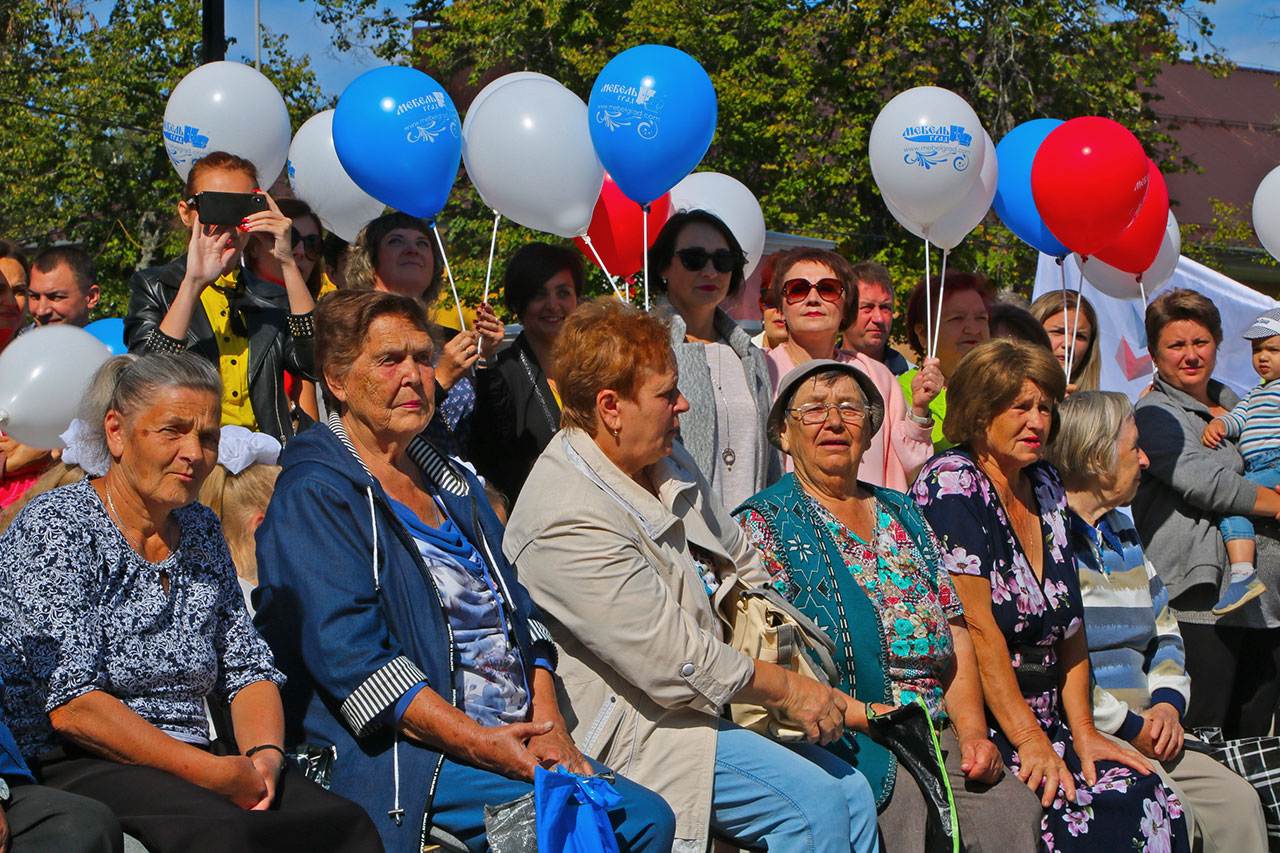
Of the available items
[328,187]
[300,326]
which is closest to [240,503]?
[300,326]

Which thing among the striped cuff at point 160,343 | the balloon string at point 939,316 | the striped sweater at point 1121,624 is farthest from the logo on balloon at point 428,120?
the striped sweater at point 1121,624

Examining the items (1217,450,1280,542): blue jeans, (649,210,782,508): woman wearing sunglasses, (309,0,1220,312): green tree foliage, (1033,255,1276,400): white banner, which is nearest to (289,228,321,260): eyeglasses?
(649,210,782,508): woman wearing sunglasses

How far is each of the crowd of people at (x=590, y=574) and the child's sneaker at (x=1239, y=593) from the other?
0.01 meters

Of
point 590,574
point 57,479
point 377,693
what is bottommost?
point 377,693

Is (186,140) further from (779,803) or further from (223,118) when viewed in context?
(779,803)

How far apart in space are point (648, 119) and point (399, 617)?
259 centimetres

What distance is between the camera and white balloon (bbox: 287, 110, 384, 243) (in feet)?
21.3

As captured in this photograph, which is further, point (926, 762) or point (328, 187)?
point (328, 187)

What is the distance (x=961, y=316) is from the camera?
22.4 feet

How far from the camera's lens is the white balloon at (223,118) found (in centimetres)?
607

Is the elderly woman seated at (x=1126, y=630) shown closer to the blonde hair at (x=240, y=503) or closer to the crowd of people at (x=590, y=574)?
the crowd of people at (x=590, y=574)

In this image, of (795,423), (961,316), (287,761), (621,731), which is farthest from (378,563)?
(961,316)

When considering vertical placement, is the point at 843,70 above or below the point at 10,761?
above

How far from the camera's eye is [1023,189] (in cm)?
719
